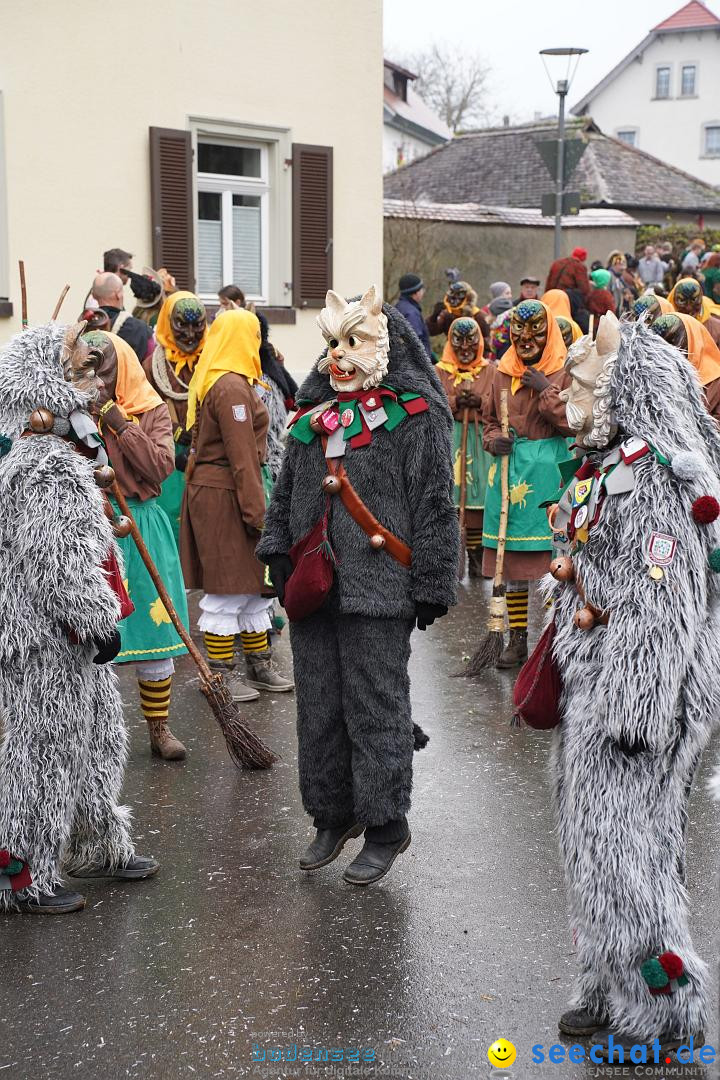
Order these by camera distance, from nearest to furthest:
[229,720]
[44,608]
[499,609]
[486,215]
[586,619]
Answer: [586,619]
[44,608]
[229,720]
[499,609]
[486,215]

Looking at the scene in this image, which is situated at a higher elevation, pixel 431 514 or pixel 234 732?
pixel 431 514

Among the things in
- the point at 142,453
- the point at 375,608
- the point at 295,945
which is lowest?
the point at 295,945

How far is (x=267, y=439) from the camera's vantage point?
23.9 feet

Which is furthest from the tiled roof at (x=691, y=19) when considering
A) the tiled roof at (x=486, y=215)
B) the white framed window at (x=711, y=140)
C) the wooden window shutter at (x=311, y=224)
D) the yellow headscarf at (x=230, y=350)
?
the yellow headscarf at (x=230, y=350)

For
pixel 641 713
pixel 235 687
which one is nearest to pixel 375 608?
pixel 641 713

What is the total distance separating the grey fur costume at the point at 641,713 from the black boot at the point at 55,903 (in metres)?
1.81

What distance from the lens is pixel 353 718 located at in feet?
15.2

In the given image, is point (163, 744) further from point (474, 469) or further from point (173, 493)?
point (474, 469)

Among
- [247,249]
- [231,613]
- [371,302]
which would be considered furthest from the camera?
[247,249]

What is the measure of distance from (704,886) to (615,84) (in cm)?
5927

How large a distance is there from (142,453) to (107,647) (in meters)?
1.49

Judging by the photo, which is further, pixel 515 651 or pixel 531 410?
pixel 515 651

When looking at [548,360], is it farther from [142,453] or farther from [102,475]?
[102,475]

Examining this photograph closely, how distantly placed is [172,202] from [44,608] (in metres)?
9.30
